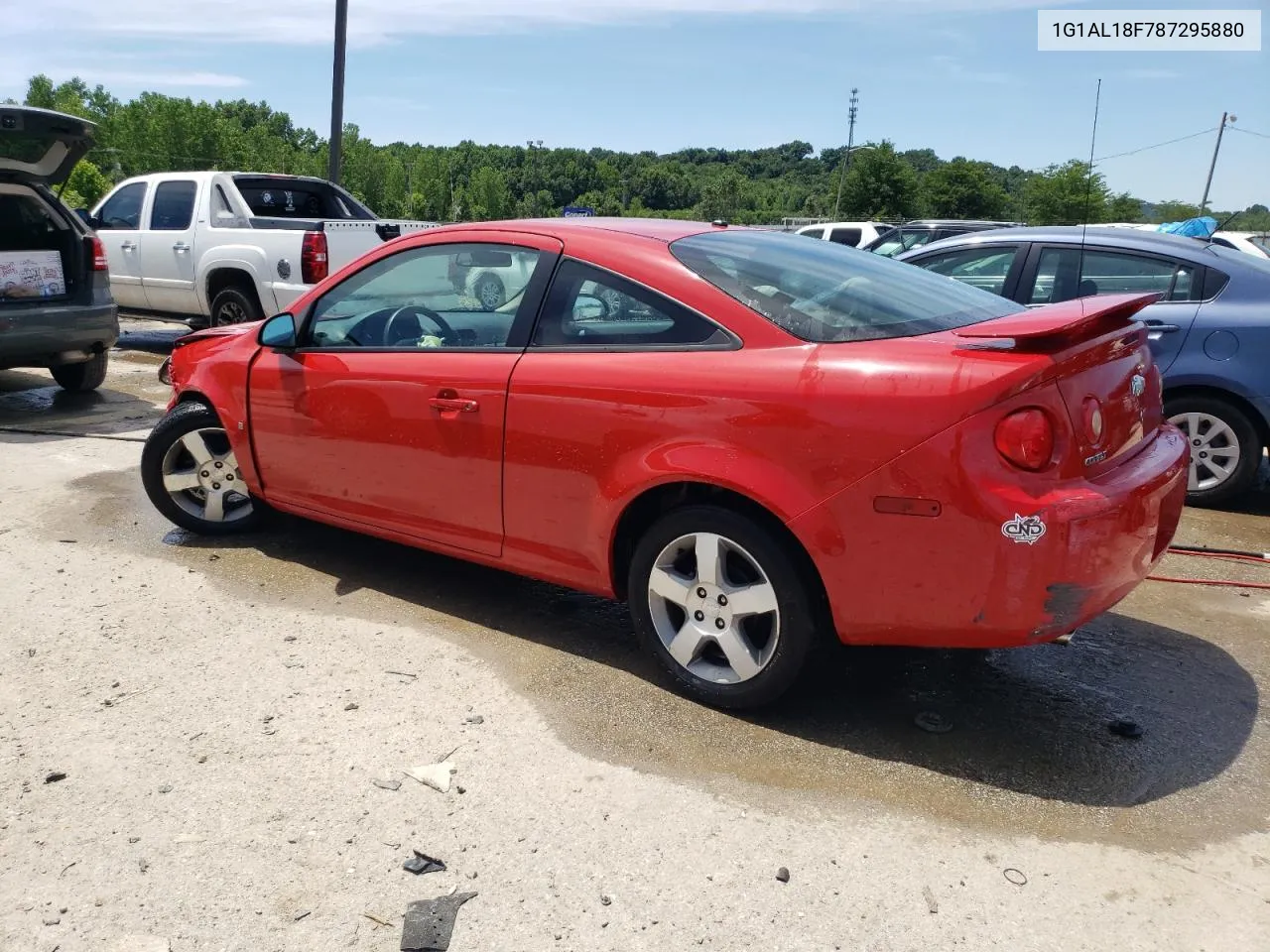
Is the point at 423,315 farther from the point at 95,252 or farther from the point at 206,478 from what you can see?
the point at 95,252

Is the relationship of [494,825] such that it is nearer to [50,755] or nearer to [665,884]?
[665,884]

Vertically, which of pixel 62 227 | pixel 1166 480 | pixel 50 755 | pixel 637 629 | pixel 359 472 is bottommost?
pixel 50 755

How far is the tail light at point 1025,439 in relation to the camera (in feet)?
9.05

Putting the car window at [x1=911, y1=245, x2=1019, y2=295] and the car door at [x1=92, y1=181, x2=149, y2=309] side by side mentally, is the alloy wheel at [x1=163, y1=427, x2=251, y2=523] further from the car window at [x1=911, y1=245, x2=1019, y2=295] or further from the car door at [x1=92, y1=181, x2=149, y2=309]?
the car door at [x1=92, y1=181, x2=149, y2=309]

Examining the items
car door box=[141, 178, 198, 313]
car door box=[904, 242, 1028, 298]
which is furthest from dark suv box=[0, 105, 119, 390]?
car door box=[904, 242, 1028, 298]

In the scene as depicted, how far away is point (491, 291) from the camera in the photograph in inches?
162

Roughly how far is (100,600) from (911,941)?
11.8 ft

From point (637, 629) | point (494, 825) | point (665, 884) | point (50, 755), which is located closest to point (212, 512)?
point (50, 755)

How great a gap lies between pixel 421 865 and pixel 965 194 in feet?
251

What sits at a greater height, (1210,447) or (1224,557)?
(1210,447)

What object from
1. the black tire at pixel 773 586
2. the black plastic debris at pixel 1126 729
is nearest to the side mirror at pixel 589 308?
the black tire at pixel 773 586

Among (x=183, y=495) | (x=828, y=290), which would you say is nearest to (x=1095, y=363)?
(x=828, y=290)

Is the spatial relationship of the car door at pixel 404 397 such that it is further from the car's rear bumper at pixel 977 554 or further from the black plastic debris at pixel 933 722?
the black plastic debris at pixel 933 722

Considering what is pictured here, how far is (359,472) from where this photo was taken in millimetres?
4230
